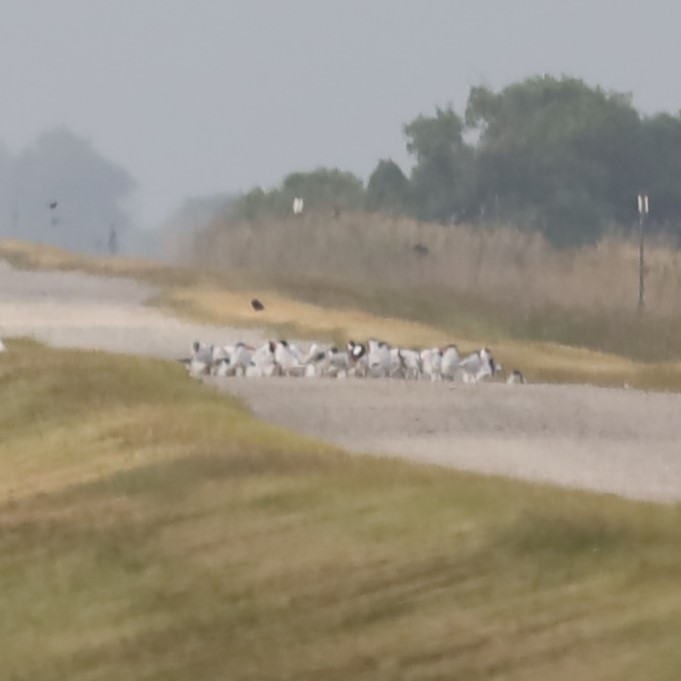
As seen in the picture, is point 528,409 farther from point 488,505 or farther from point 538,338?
point 538,338

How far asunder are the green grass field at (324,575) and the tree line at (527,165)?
24.2 m

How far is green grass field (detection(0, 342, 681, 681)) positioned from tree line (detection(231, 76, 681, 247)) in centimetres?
2417

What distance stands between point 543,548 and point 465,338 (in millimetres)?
9468

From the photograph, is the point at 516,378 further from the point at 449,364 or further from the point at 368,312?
the point at 368,312

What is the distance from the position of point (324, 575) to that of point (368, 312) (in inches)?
461

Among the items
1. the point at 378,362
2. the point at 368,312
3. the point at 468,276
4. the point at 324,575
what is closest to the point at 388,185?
the point at 468,276

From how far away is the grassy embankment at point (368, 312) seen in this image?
12508mm

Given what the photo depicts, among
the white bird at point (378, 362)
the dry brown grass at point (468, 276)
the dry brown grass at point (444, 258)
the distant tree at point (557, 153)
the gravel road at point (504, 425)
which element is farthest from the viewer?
the distant tree at point (557, 153)

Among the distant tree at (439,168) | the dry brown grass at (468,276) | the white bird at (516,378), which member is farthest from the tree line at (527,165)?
the white bird at (516,378)

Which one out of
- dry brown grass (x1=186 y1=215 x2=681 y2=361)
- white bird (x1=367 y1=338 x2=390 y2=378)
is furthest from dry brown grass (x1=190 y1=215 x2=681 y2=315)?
white bird (x1=367 y1=338 x2=390 y2=378)

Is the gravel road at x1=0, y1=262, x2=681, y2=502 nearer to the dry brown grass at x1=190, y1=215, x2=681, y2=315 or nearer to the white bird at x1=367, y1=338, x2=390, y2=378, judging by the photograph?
the white bird at x1=367, y1=338, x2=390, y2=378

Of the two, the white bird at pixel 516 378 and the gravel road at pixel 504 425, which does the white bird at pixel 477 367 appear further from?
the gravel road at pixel 504 425

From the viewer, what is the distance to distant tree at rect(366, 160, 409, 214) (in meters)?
29.7

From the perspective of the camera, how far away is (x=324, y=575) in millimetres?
3502
